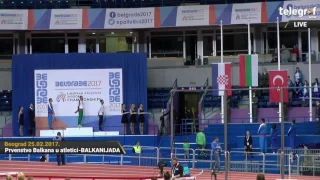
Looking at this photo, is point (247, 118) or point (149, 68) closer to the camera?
point (247, 118)

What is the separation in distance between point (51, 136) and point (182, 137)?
673cm

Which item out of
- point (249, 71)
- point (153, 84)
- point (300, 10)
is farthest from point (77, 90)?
point (300, 10)

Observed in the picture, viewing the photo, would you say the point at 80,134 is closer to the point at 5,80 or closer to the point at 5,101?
the point at 5,101

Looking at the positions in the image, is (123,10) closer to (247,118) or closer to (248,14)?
(248,14)

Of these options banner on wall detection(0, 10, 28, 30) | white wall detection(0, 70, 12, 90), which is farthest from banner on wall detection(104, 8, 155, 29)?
white wall detection(0, 70, 12, 90)

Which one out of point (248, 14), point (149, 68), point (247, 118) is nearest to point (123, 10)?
point (149, 68)

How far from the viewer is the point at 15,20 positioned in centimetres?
5181

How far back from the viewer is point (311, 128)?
136 feet

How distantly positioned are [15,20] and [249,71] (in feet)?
47.1

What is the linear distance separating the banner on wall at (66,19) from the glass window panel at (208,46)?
22.9 ft

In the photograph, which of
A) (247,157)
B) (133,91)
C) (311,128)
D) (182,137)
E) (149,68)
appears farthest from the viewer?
(149,68)

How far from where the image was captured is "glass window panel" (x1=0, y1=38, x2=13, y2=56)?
54.9 metres

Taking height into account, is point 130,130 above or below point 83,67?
below

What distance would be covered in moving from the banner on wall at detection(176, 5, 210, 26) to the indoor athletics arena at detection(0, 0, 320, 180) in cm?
5
